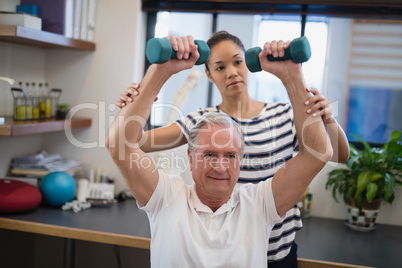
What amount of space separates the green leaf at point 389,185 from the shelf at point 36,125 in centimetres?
195

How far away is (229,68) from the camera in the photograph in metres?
1.74

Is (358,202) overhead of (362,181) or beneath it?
beneath

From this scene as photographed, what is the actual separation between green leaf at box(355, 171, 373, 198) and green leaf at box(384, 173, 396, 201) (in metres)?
0.09

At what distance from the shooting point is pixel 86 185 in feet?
8.75

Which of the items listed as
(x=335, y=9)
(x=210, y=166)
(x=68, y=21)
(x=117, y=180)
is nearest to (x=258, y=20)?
(x=335, y=9)

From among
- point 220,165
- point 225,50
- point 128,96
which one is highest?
point 225,50

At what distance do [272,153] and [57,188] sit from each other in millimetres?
1405

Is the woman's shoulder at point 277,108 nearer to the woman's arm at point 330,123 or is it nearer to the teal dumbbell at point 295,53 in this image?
the woman's arm at point 330,123

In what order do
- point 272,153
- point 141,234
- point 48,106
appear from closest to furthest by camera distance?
1. point 272,153
2. point 141,234
3. point 48,106

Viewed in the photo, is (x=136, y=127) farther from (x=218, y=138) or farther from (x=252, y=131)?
(x=252, y=131)

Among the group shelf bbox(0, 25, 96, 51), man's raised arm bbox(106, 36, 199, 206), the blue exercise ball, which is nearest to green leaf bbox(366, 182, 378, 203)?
man's raised arm bbox(106, 36, 199, 206)

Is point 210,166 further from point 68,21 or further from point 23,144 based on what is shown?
point 23,144

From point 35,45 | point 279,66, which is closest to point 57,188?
point 35,45

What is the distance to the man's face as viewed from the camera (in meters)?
1.38
